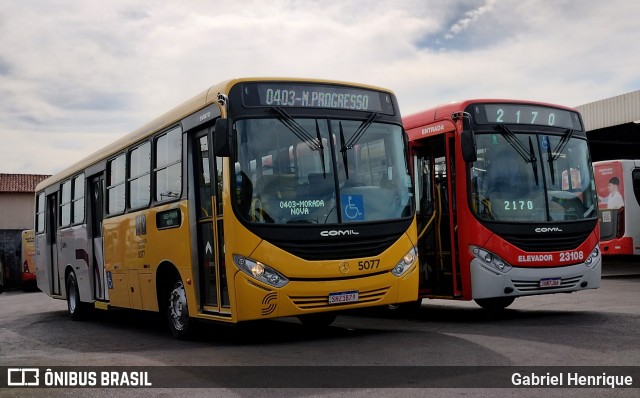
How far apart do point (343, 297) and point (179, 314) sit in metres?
2.68

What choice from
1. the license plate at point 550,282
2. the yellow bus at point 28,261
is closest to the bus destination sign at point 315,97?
A: the license plate at point 550,282

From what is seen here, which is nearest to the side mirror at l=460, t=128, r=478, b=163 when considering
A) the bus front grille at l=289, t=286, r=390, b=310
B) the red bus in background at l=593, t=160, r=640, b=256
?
the bus front grille at l=289, t=286, r=390, b=310

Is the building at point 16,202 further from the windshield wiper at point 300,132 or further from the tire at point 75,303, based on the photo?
the windshield wiper at point 300,132

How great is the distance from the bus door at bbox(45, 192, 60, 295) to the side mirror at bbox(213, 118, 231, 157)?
10652 mm


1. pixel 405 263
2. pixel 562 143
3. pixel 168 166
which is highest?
pixel 562 143

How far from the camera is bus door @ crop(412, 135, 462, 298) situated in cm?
1213

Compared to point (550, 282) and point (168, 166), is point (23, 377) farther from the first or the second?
point (550, 282)

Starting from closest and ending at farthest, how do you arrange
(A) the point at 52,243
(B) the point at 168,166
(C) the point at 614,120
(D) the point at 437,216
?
(B) the point at 168,166 < (D) the point at 437,216 < (A) the point at 52,243 < (C) the point at 614,120

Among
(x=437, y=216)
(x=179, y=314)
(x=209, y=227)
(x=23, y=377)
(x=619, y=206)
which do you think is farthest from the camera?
(x=619, y=206)

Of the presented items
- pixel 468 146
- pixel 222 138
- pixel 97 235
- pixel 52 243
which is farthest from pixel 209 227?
pixel 52 243

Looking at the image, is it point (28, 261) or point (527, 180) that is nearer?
point (527, 180)

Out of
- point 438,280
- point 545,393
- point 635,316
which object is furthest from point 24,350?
point 635,316

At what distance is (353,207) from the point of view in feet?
32.2

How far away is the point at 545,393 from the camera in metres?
6.56
